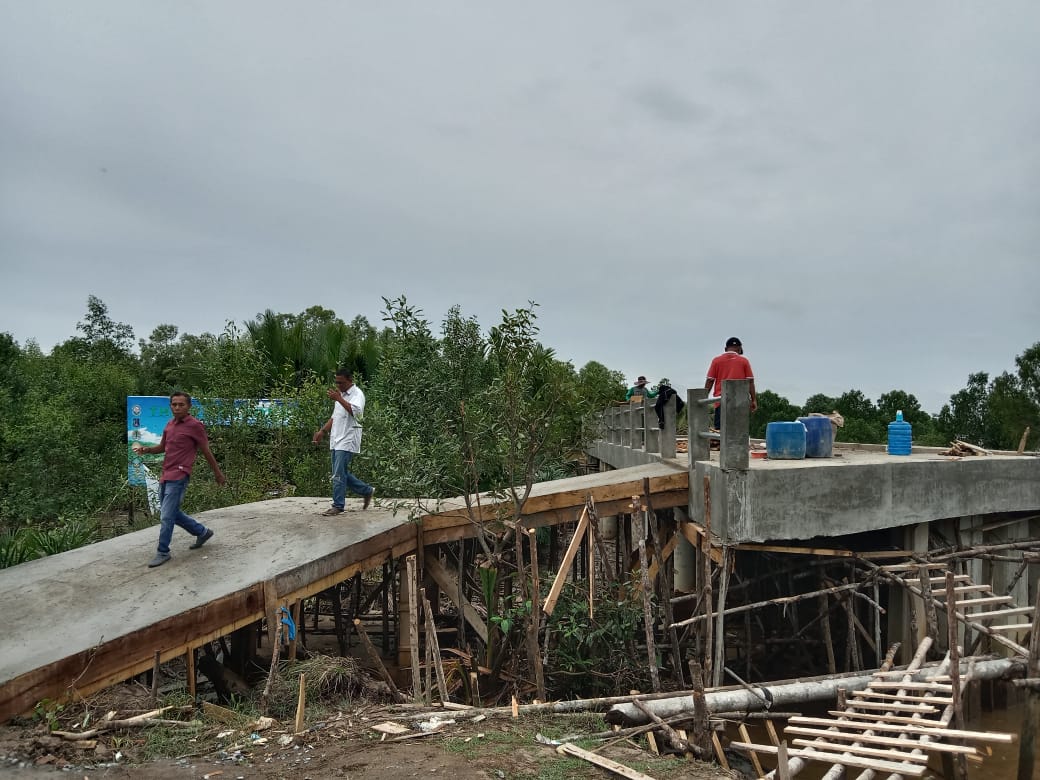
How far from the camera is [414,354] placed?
→ 27.1 ft

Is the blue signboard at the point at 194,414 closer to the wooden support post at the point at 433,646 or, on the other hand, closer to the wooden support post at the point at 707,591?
the wooden support post at the point at 433,646

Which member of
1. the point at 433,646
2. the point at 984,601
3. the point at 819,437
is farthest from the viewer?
the point at 819,437

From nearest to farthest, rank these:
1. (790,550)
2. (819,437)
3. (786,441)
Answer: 1. (790,550)
2. (786,441)
3. (819,437)

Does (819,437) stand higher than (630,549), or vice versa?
(819,437)

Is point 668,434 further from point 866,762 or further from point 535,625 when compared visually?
point 866,762

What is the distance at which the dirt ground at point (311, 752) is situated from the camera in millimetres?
4680

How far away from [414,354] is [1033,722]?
21.7 ft

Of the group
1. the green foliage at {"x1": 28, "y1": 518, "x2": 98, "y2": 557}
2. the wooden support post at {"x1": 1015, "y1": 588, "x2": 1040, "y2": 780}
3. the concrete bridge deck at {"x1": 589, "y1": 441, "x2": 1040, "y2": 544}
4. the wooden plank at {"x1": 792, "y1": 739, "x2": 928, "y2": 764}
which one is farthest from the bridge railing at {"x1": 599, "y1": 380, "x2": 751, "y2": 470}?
the green foliage at {"x1": 28, "y1": 518, "x2": 98, "y2": 557}

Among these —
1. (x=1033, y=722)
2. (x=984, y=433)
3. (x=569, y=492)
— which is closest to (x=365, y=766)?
(x=569, y=492)

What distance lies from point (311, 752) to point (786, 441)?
6.40 meters

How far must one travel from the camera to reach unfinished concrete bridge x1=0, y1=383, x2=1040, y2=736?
19.2 ft

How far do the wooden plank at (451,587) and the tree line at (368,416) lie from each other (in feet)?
2.78

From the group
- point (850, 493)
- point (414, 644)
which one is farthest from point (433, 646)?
point (850, 493)

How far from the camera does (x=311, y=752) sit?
5027 millimetres
